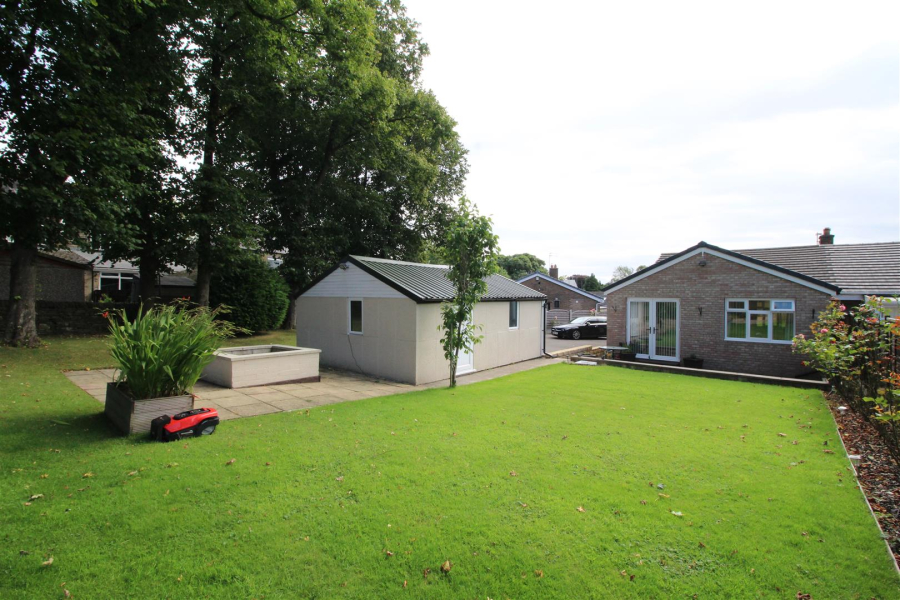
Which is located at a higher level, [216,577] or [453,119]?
[453,119]

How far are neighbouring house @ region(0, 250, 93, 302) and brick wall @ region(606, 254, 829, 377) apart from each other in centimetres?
2881

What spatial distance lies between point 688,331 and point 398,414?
12.6m

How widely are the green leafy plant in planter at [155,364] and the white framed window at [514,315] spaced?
10.9 metres

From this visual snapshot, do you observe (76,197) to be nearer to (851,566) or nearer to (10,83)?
(10,83)

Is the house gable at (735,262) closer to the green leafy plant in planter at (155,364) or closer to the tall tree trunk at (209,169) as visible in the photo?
the green leafy plant in planter at (155,364)

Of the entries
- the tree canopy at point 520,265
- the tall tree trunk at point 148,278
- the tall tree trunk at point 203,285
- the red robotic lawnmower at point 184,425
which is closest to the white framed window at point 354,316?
the red robotic lawnmower at point 184,425

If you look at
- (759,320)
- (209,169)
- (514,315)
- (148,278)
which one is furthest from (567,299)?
(148,278)

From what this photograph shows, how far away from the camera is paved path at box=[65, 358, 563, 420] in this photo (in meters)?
8.51

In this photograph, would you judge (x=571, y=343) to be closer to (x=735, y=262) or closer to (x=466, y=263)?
(x=735, y=262)

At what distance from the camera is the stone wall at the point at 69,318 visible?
56.3 ft

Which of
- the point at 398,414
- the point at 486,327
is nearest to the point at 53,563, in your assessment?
the point at 398,414

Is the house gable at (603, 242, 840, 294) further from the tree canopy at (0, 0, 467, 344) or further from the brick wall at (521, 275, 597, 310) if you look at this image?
the brick wall at (521, 275, 597, 310)

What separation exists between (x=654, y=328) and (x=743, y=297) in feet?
10.4

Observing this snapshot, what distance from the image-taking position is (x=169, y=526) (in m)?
3.81
